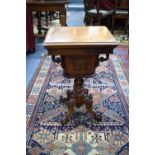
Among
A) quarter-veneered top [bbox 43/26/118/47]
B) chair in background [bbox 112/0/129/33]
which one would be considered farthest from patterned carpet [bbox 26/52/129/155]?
chair in background [bbox 112/0/129/33]

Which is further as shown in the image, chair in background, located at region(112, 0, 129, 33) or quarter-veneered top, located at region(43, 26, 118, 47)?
chair in background, located at region(112, 0, 129, 33)

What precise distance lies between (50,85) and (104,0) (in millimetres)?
3103

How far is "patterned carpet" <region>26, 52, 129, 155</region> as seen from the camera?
6.14ft

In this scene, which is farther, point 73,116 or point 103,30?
point 73,116

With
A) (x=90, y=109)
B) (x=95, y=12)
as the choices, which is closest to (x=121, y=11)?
(x=95, y=12)

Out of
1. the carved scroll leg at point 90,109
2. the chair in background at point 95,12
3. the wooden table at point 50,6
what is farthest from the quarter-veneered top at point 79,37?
the chair in background at point 95,12

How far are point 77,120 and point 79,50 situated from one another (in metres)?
0.73

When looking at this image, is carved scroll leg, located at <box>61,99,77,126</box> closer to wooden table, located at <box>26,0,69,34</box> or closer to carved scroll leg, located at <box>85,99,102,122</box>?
carved scroll leg, located at <box>85,99,102,122</box>

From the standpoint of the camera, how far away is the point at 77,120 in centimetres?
221
